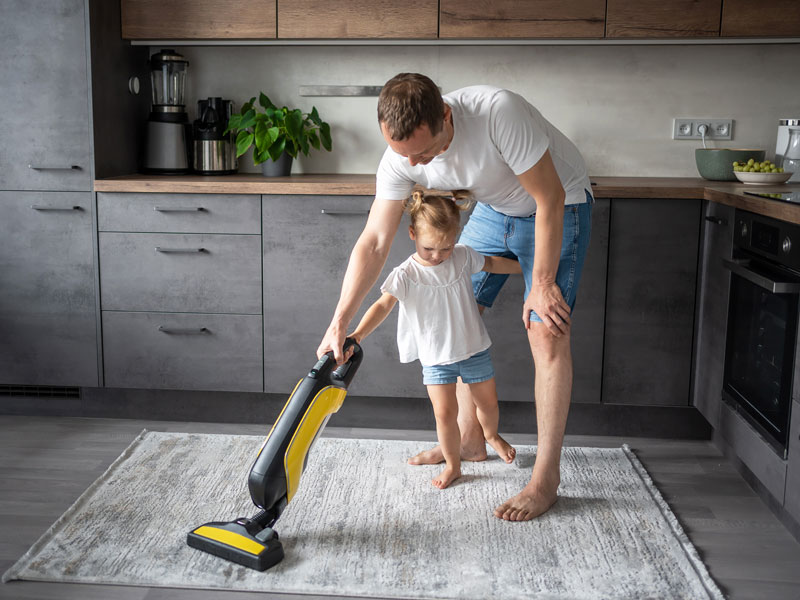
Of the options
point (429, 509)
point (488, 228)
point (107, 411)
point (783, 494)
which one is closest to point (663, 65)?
point (488, 228)

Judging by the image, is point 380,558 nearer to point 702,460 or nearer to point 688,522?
point 688,522

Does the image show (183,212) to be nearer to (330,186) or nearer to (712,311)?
(330,186)

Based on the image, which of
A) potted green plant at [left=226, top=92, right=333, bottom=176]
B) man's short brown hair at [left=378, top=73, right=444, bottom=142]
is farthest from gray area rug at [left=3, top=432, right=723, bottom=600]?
potted green plant at [left=226, top=92, right=333, bottom=176]

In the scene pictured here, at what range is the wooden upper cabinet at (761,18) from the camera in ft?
9.18

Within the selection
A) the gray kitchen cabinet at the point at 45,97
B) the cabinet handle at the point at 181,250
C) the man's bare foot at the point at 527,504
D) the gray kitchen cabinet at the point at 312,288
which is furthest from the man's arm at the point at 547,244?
the gray kitchen cabinet at the point at 45,97

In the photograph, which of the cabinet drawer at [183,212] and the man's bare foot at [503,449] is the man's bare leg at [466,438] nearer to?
the man's bare foot at [503,449]

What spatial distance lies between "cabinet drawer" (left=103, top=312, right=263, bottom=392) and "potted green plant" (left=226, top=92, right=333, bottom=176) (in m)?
0.59

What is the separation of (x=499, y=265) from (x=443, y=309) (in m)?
0.21

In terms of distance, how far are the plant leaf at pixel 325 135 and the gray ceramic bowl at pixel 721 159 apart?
137 cm

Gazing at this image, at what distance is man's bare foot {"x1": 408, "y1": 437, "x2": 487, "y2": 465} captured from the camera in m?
2.47

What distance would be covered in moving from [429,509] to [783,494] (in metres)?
0.87

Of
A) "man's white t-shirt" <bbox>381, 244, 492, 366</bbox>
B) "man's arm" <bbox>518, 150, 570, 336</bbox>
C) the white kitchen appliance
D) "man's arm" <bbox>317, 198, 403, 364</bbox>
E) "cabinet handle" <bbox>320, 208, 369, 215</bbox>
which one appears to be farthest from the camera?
the white kitchen appliance

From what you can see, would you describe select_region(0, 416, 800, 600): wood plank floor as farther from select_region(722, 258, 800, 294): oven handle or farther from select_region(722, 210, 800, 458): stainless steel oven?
select_region(722, 258, 800, 294): oven handle

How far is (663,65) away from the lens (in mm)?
3119
